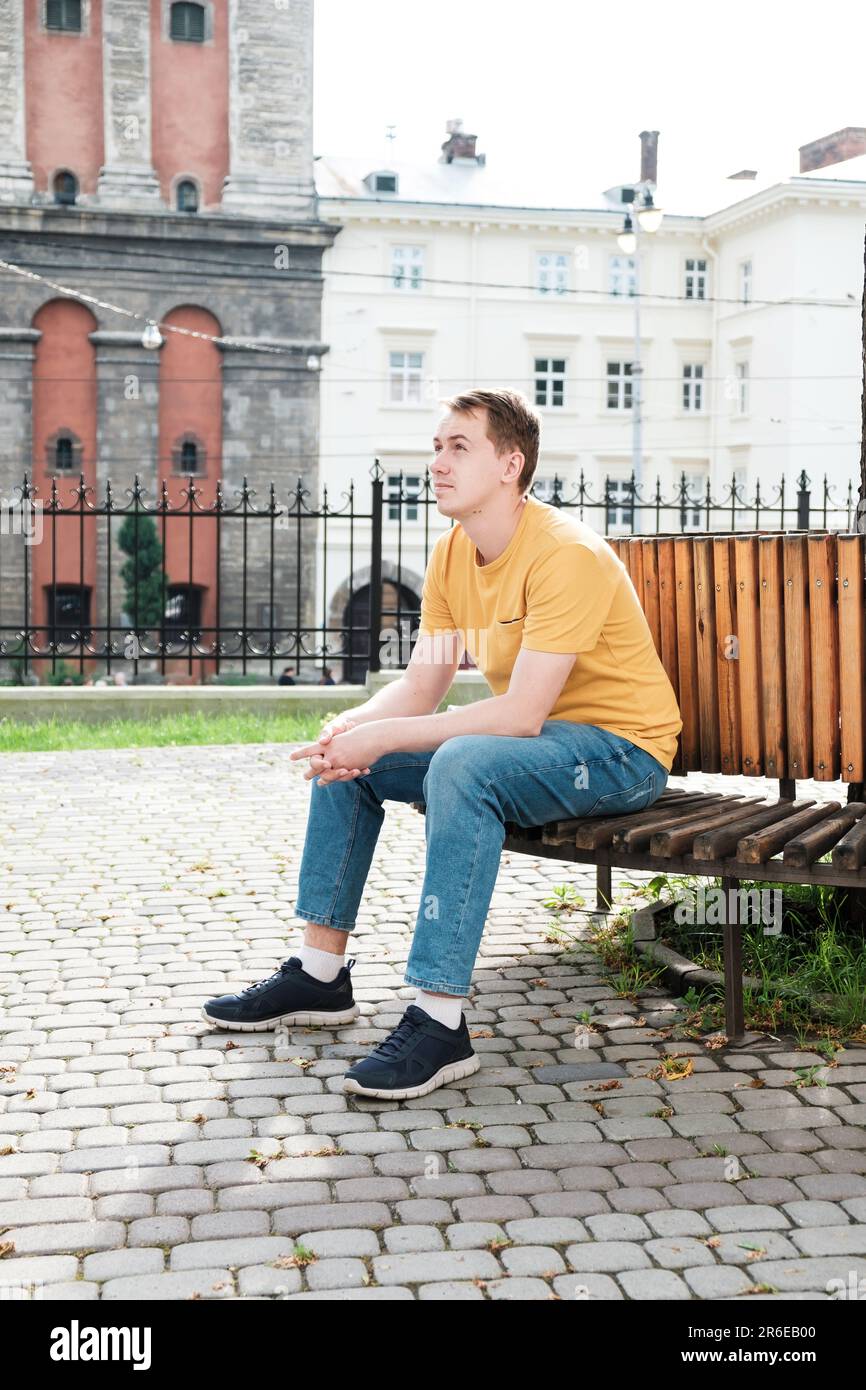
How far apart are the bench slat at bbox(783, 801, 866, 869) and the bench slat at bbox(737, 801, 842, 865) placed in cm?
3

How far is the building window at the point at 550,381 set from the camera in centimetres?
4244

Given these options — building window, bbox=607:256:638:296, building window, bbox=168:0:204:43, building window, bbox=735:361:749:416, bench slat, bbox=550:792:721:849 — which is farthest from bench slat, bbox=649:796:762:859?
building window, bbox=607:256:638:296

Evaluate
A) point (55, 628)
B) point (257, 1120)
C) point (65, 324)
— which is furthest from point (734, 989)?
point (65, 324)

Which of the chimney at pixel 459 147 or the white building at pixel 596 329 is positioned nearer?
the white building at pixel 596 329

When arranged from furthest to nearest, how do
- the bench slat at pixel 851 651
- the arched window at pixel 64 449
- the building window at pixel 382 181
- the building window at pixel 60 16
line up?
the building window at pixel 382 181, the arched window at pixel 64 449, the building window at pixel 60 16, the bench slat at pixel 851 651

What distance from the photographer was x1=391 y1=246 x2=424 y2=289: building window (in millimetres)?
40531

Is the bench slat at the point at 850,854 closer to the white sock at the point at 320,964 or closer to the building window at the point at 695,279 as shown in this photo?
the white sock at the point at 320,964

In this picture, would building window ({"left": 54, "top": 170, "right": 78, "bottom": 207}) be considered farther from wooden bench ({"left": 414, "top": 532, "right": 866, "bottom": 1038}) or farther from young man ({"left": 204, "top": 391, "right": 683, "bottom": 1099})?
young man ({"left": 204, "top": 391, "right": 683, "bottom": 1099})

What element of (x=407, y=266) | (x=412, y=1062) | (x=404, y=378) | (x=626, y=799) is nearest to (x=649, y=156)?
(x=407, y=266)

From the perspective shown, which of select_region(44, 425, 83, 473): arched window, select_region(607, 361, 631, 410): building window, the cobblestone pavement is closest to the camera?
the cobblestone pavement

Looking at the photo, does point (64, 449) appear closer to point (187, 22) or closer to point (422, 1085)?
point (187, 22)

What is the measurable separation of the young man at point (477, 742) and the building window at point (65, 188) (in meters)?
33.9

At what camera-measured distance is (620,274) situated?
43156 millimetres

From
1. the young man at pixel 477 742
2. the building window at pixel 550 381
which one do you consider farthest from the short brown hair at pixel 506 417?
the building window at pixel 550 381
